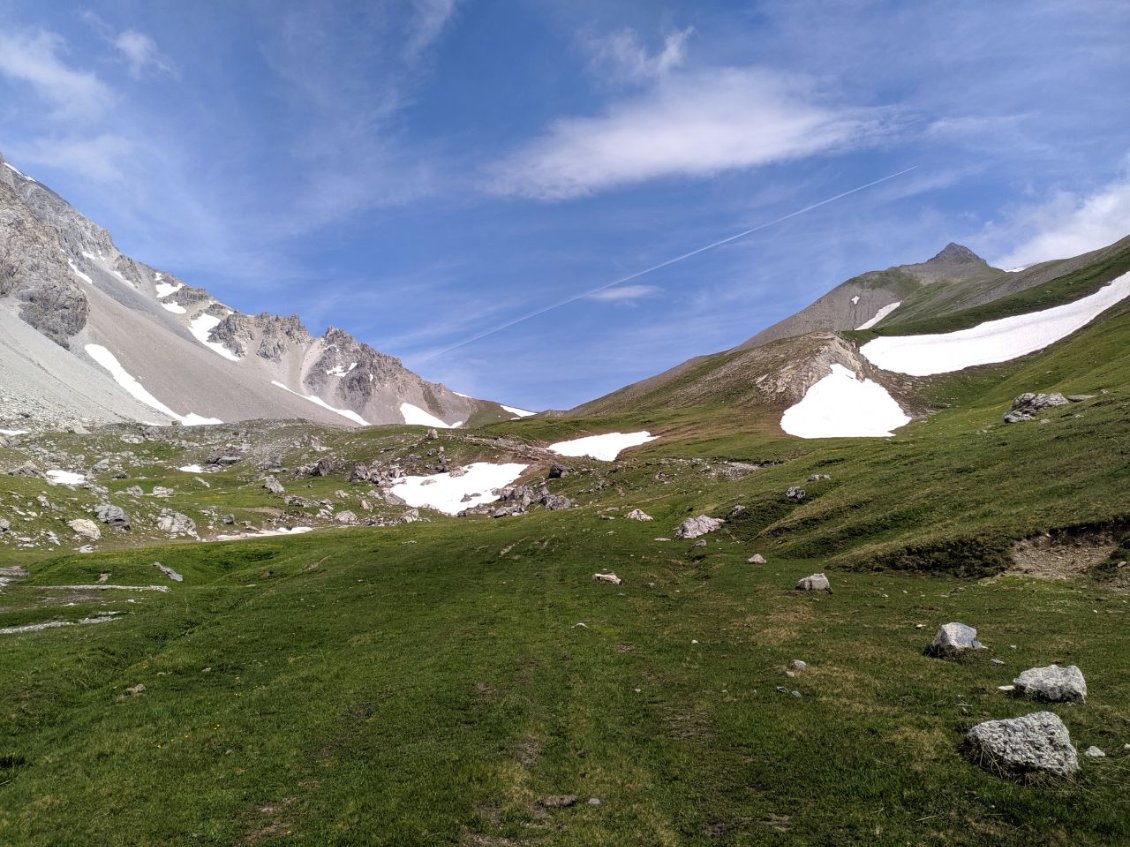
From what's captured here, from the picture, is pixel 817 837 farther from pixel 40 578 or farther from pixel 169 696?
pixel 40 578

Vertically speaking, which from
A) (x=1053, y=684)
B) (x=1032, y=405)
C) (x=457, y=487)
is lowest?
(x=457, y=487)

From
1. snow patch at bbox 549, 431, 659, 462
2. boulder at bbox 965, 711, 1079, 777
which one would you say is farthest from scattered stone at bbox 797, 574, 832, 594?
snow patch at bbox 549, 431, 659, 462

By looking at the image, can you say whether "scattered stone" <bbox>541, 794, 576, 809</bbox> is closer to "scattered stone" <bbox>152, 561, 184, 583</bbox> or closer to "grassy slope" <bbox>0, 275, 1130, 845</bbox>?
"grassy slope" <bbox>0, 275, 1130, 845</bbox>

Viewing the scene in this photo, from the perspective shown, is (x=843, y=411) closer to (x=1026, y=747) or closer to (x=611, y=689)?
(x=611, y=689)

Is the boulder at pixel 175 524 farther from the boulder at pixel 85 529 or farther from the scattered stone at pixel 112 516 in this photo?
the boulder at pixel 85 529

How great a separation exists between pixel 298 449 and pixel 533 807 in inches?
6739

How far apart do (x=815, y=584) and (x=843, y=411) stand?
4886 inches

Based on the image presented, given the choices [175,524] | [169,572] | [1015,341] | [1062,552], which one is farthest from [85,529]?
[1015,341]

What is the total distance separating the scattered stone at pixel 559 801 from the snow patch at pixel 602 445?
129 meters

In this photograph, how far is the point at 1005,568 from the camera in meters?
33.6

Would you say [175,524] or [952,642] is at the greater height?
[175,524]

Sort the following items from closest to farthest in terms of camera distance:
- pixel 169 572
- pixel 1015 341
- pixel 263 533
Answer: pixel 169 572 < pixel 263 533 < pixel 1015 341

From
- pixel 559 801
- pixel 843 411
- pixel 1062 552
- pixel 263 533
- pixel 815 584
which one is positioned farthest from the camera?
pixel 843 411

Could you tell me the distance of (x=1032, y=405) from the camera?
237 ft
